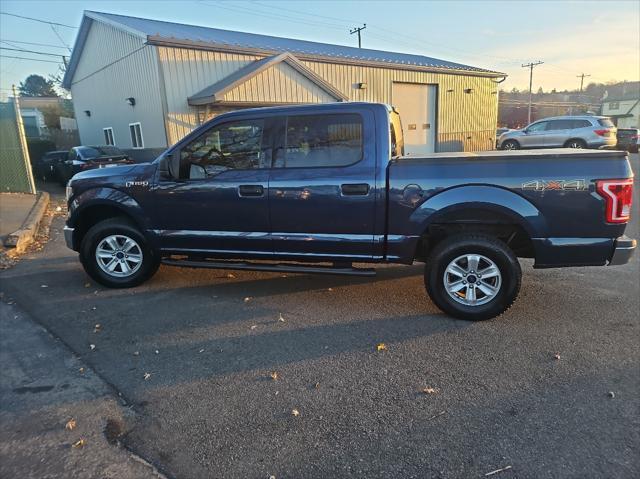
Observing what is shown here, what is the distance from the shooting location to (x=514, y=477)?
87.2 inches

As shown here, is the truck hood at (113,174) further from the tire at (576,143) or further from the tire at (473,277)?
the tire at (576,143)

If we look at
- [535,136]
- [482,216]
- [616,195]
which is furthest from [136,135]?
[535,136]

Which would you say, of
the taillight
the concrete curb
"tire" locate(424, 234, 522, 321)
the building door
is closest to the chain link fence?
the concrete curb

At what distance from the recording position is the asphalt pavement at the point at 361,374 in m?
2.39

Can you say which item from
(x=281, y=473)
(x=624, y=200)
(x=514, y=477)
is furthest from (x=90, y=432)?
(x=624, y=200)

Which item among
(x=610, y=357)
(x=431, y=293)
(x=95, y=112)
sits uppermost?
(x=95, y=112)

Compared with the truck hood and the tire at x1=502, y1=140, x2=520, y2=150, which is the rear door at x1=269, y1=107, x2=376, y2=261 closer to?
the truck hood

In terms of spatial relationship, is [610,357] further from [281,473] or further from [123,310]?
[123,310]

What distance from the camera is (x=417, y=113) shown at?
2245cm

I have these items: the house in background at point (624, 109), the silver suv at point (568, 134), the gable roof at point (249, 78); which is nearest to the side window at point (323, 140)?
the gable roof at point (249, 78)

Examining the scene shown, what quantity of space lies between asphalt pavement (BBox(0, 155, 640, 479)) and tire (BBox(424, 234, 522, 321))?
0.18 meters

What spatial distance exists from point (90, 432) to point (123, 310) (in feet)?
6.67

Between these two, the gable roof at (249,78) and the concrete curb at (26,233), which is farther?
the gable roof at (249,78)

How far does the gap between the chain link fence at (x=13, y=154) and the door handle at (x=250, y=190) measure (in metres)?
10.3
